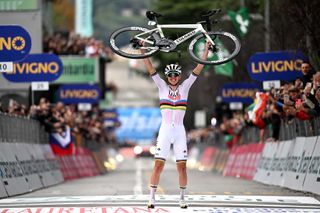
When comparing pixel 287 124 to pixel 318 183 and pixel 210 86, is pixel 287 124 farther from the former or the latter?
pixel 210 86

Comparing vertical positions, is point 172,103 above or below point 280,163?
above

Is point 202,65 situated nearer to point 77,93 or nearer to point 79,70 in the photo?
point 77,93

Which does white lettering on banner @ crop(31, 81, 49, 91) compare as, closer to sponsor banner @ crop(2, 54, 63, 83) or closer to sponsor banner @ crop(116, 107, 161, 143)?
sponsor banner @ crop(2, 54, 63, 83)

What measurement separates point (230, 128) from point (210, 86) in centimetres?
1418

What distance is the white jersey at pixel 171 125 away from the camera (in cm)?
1716

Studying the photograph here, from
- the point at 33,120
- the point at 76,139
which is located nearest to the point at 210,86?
the point at 76,139

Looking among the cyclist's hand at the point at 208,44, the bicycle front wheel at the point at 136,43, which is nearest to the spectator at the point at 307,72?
the bicycle front wheel at the point at 136,43

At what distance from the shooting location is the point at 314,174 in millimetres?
20703

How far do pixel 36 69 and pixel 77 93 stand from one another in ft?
42.5

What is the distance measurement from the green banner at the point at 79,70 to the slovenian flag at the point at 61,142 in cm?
1315

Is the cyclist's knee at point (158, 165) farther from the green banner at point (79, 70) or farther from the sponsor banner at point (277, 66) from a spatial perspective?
the green banner at point (79, 70)

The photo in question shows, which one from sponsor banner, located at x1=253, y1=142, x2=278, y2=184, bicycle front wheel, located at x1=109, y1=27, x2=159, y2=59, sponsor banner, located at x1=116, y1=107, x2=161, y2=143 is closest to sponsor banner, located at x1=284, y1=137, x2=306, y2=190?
A: sponsor banner, located at x1=253, y1=142, x2=278, y2=184

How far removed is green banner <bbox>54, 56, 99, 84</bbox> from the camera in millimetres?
48094

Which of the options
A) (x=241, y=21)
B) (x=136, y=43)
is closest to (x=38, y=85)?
(x=241, y=21)
